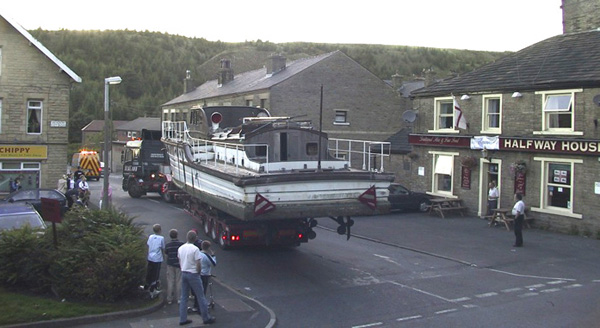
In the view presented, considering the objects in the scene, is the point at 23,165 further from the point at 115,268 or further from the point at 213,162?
the point at 115,268

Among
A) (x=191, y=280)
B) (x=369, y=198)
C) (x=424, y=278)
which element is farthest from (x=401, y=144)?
(x=191, y=280)

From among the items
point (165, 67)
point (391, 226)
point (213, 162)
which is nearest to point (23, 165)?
point (213, 162)

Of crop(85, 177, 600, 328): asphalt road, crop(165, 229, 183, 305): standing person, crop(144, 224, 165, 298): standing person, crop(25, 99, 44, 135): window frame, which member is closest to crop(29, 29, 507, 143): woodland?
crop(25, 99, 44, 135): window frame

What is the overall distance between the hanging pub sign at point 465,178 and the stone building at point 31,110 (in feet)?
62.5

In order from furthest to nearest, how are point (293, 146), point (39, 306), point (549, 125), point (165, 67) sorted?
point (165, 67) → point (549, 125) → point (293, 146) → point (39, 306)

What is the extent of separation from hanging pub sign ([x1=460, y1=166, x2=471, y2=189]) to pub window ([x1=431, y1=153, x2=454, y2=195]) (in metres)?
0.66

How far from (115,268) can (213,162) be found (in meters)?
7.13

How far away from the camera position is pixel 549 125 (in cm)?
2262

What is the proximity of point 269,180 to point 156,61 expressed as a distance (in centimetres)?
12379

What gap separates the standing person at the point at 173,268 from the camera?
1150cm

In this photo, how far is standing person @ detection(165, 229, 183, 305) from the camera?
11500 millimetres

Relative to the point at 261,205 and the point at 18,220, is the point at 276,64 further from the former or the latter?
the point at 261,205

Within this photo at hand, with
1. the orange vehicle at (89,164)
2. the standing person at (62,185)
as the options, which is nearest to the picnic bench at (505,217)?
the standing person at (62,185)

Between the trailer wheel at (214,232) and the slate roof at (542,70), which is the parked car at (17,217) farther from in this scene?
the slate roof at (542,70)
